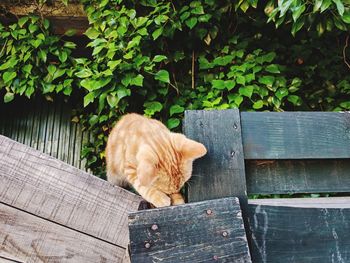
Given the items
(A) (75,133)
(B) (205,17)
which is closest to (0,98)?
(A) (75,133)

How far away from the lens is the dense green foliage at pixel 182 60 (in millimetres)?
2945

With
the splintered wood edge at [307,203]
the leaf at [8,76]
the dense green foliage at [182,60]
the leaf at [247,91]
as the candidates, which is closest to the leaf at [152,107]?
the dense green foliage at [182,60]

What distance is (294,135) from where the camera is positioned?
1.21 metres

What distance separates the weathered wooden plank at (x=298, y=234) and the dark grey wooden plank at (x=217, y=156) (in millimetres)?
93

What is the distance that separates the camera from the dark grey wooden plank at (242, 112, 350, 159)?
3.86 feet

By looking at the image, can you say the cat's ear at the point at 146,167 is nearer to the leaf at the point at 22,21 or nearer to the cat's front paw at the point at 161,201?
the cat's front paw at the point at 161,201

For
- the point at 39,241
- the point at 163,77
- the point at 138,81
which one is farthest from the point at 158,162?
the point at 163,77

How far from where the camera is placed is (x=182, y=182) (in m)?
1.64

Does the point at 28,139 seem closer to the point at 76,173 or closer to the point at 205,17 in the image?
the point at 205,17

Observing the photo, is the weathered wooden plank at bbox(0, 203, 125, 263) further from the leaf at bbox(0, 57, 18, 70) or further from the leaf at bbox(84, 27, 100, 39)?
the leaf at bbox(0, 57, 18, 70)

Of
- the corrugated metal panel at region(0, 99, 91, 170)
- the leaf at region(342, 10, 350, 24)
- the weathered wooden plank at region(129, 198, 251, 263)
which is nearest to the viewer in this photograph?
the weathered wooden plank at region(129, 198, 251, 263)

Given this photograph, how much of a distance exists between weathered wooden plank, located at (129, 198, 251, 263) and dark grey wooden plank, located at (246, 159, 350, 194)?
0.19m

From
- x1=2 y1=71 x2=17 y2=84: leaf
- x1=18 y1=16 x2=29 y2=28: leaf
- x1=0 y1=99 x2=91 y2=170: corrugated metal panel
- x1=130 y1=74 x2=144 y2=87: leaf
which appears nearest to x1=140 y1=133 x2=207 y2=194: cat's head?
x1=130 y1=74 x2=144 y2=87: leaf

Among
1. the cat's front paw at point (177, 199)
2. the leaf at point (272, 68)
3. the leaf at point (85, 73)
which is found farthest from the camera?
the leaf at point (272, 68)
